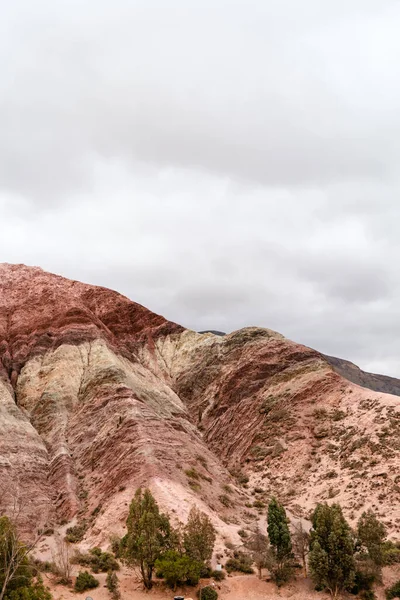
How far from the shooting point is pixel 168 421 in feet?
187

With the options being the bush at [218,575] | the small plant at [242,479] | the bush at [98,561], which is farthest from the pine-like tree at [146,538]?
the small plant at [242,479]

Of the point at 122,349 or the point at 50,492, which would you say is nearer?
the point at 50,492

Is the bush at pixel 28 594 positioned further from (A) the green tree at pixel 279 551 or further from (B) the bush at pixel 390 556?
(B) the bush at pixel 390 556

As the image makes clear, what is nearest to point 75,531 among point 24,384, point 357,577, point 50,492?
point 50,492

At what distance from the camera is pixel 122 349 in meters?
76.9

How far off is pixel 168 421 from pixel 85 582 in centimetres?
2645

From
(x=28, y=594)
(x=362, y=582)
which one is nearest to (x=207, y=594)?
(x=362, y=582)

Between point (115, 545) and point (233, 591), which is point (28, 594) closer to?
point (115, 545)

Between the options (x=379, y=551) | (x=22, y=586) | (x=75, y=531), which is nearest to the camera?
(x=22, y=586)

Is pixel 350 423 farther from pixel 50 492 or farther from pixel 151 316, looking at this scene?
pixel 151 316

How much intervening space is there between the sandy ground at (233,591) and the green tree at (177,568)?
0.59 metres

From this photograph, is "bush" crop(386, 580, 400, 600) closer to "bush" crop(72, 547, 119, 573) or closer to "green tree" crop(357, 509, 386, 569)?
"green tree" crop(357, 509, 386, 569)

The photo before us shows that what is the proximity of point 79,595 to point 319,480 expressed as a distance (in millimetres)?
27045

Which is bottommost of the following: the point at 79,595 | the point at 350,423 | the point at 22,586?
the point at 79,595
